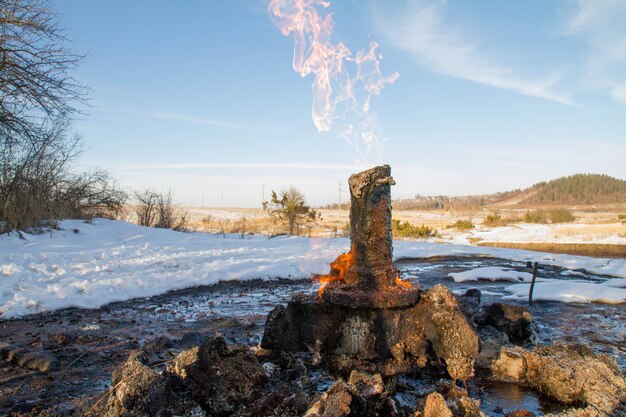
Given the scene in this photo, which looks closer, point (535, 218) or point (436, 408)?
point (436, 408)

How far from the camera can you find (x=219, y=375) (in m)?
4.12

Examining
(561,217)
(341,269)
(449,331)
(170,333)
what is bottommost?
(170,333)

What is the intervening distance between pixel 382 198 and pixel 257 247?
11.9m

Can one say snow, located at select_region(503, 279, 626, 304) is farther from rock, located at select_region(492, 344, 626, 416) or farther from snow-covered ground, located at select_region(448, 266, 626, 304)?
rock, located at select_region(492, 344, 626, 416)

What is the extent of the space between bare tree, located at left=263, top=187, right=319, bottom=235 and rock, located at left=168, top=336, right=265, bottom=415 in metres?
24.1

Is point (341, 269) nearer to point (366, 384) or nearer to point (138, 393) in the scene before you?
point (366, 384)

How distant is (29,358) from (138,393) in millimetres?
2575

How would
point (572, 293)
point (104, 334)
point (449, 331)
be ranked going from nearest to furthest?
point (449, 331)
point (104, 334)
point (572, 293)

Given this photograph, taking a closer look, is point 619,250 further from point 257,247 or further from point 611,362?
point 611,362

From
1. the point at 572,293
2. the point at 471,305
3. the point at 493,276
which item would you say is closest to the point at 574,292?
the point at 572,293

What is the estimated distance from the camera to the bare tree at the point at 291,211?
94.2 ft

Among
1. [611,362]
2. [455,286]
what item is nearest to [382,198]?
[611,362]

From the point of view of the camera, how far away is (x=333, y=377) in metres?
4.83

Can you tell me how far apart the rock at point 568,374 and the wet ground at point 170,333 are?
0.20 m
